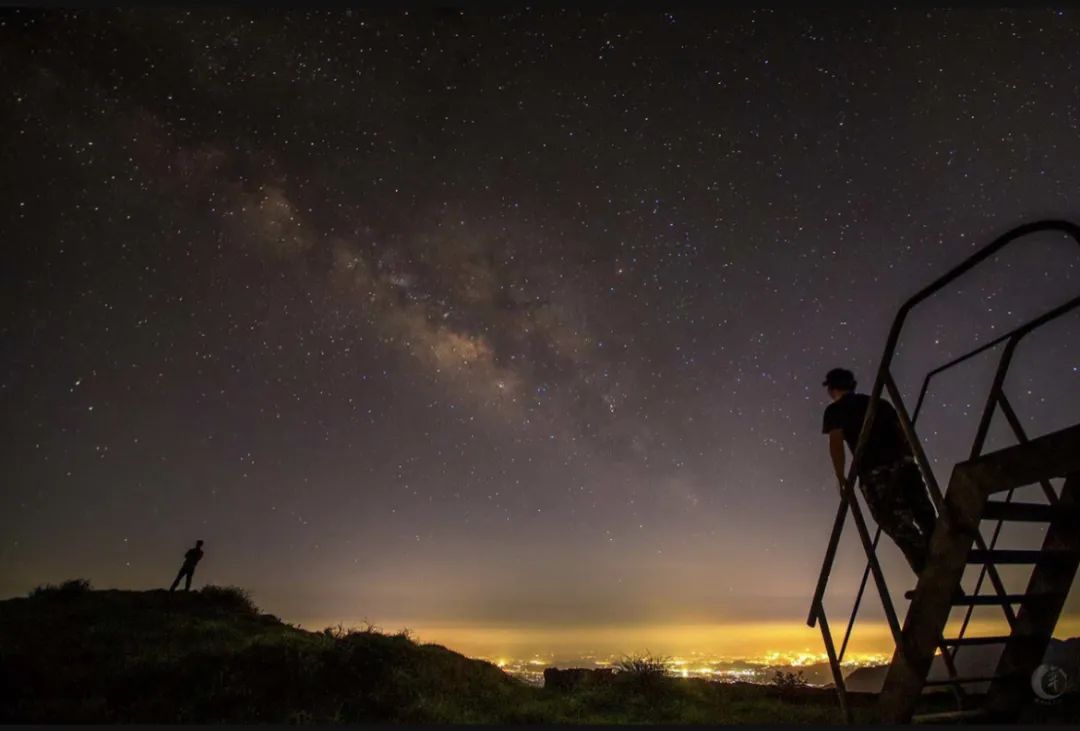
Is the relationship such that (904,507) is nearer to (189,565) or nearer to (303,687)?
(303,687)

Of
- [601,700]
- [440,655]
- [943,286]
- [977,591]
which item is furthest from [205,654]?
[943,286]

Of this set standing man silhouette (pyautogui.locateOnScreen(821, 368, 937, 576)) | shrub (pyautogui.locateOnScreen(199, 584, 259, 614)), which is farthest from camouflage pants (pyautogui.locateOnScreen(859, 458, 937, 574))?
shrub (pyautogui.locateOnScreen(199, 584, 259, 614))

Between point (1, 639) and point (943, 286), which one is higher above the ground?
point (943, 286)

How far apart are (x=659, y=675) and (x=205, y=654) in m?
6.38

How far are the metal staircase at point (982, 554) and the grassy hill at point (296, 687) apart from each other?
3106 millimetres

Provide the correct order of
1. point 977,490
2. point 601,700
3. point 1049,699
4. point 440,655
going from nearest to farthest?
point 977,490 → point 1049,699 → point 601,700 → point 440,655

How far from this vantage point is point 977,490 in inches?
172

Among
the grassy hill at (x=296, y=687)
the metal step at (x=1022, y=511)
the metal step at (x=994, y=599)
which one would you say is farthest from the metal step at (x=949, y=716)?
the grassy hill at (x=296, y=687)

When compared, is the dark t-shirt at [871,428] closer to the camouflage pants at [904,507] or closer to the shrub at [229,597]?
the camouflage pants at [904,507]

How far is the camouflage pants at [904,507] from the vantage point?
4.95m

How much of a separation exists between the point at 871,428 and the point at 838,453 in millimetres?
494

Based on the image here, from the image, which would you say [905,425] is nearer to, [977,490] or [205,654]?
[977,490]

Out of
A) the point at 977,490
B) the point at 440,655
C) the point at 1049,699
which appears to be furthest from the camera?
the point at 440,655

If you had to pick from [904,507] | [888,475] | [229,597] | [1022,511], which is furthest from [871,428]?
[229,597]
